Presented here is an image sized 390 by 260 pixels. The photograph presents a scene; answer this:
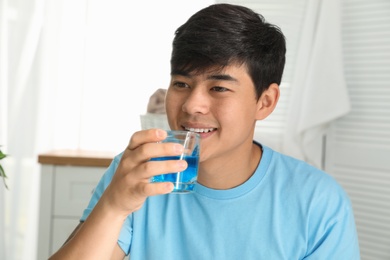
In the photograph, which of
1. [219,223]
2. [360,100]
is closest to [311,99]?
[360,100]

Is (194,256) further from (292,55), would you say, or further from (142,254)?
(292,55)

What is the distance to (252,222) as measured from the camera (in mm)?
1492

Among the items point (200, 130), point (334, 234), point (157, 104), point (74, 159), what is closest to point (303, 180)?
point (334, 234)

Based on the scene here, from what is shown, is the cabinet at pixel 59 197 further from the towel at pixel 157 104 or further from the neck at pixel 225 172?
→ the neck at pixel 225 172

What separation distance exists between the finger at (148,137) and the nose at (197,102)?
0.79ft

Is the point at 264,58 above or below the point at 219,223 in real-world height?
above

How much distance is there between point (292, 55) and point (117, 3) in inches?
39.7

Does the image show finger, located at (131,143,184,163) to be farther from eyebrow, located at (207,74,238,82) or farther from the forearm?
eyebrow, located at (207,74,238,82)

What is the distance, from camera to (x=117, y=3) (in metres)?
3.36

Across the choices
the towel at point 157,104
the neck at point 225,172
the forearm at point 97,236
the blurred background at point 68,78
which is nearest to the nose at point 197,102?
the neck at point 225,172

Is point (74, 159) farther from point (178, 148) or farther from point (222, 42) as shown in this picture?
point (178, 148)

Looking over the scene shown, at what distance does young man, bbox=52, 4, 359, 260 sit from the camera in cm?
143

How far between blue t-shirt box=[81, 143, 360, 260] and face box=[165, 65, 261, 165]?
145 millimetres

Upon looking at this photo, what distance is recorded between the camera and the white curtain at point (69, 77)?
3355 mm
